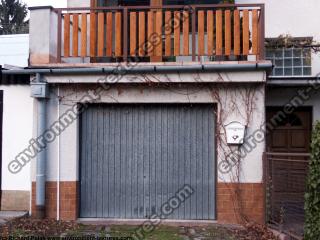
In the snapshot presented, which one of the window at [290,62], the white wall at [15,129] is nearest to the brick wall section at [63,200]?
the white wall at [15,129]

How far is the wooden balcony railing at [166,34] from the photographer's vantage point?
9352 millimetres

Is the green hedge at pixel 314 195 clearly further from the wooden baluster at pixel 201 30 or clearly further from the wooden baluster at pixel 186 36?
the wooden baluster at pixel 186 36

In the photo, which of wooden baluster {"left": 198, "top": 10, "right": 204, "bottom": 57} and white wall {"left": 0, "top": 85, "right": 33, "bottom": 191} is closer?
wooden baluster {"left": 198, "top": 10, "right": 204, "bottom": 57}

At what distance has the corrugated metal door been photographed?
32.1 ft

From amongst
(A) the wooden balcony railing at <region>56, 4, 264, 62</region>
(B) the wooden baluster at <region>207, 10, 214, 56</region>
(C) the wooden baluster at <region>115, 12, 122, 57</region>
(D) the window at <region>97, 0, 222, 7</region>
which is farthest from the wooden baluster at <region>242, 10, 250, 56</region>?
(D) the window at <region>97, 0, 222, 7</region>

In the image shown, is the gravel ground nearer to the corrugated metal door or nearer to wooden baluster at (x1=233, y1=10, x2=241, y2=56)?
the corrugated metal door

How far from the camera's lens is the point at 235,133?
9.29m

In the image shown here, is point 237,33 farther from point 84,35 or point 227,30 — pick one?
point 84,35

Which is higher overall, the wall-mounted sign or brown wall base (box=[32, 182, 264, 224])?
the wall-mounted sign

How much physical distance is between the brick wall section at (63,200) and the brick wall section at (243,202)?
3.01 metres

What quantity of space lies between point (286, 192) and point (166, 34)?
3.92 m

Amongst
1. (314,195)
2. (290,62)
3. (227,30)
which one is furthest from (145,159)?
(290,62)

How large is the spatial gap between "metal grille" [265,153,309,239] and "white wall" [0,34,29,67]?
7713 millimetres

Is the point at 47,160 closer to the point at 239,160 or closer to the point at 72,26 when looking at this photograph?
the point at 72,26
